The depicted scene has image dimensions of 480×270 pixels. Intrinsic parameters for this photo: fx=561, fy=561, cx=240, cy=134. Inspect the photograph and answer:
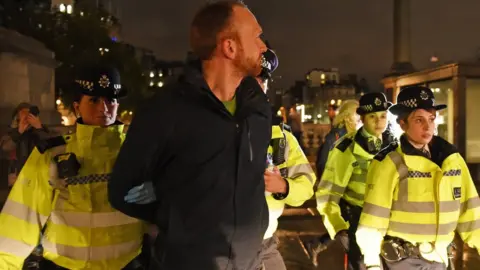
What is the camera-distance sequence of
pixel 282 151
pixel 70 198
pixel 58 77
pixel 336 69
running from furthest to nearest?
pixel 336 69, pixel 58 77, pixel 282 151, pixel 70 198

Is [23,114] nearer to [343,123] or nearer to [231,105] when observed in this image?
[343,123]

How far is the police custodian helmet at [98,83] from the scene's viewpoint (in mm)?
2863

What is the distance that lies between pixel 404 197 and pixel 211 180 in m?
1.74

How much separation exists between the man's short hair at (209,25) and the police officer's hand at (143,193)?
1.59 feet

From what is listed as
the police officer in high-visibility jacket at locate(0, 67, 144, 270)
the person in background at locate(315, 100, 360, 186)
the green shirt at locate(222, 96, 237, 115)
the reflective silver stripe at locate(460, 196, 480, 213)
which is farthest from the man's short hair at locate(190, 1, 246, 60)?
the person in background at locate(315, 100, 360, 186)

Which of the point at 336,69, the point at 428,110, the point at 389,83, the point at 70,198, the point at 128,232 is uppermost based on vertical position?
the point at 336,69

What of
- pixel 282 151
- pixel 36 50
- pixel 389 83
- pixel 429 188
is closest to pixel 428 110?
pixel 429 188

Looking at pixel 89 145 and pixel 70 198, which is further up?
pixel 89 145

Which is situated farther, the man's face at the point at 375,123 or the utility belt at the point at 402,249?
the man's face at the point at 375,123

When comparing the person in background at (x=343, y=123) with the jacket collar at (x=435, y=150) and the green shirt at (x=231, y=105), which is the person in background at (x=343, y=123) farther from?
the green shirt at (x=231, y=105)

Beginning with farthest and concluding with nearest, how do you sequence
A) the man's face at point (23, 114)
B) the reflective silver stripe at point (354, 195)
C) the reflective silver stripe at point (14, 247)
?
the man's face at point (23, 114) < the reflective silver stripe at point (354, 195) < the reflective silver stripe at point (14, 247)

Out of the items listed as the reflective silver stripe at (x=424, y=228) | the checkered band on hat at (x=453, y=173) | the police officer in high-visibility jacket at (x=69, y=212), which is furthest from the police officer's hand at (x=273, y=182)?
the checkered band on hat at (x=453, y=173)

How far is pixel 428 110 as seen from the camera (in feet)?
10.9

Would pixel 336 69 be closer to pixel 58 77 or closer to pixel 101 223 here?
pixel 58 77
